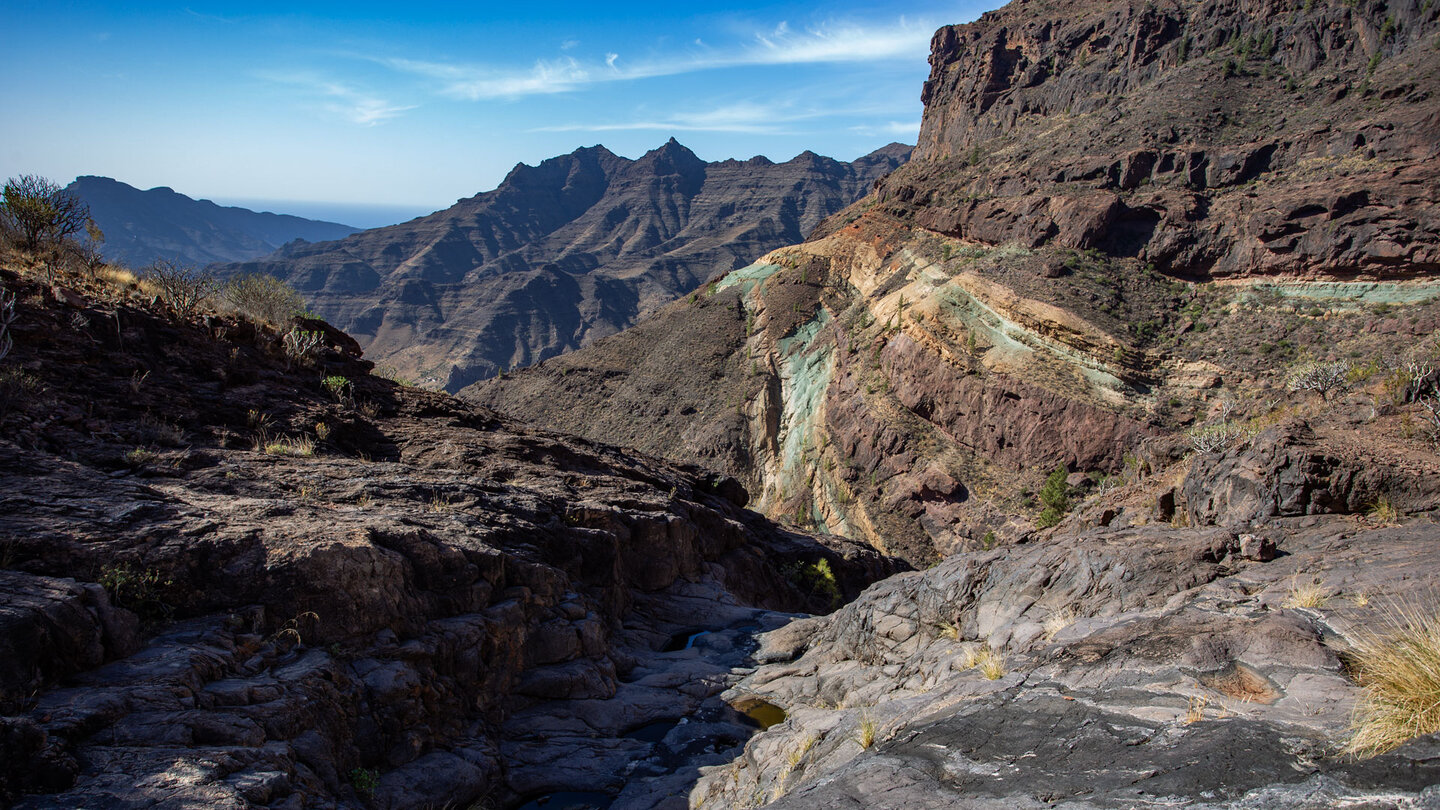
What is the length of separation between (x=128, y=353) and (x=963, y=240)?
39.4 m

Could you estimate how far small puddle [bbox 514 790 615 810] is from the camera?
8.87m

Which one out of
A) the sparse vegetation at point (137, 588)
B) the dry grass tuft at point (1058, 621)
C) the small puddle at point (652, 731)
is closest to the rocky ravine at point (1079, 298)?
the dry grass tuft at point (1058, 621)

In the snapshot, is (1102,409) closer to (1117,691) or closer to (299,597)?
(1117,691)

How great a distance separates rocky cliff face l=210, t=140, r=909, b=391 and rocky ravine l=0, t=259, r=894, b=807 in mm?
81020

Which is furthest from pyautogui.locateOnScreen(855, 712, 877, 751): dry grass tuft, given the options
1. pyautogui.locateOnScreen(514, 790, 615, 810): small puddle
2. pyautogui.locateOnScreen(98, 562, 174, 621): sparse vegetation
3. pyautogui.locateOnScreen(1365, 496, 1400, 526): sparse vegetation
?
pyautogui.locateOnScreen(98, 562, 174, 621): sparse vegetation

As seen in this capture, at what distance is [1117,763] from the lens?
16.5ft

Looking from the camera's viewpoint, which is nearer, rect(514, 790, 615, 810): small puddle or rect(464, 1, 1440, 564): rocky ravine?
rect(514, 790, 615, 810): small puddle

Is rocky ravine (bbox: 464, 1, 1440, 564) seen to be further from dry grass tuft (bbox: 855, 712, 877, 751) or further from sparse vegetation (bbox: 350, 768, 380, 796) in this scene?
sparse vegetation (bbox: 350, 768, 380, 796)

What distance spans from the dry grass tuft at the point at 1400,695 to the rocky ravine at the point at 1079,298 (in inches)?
397

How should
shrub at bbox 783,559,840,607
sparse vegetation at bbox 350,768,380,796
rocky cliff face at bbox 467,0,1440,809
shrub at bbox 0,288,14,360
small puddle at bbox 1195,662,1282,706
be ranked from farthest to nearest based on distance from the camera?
shrub at bbox 783,559,840,607 → shrub at bbox 0,288,14,360 → sparse vegetation at bbox 350,768,380,796 → rocky cliff face at bbox 467,0,1440,809 → small puddle at bbox 1195,662,1282,706

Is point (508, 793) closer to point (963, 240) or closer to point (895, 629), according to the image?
point (895, 629)

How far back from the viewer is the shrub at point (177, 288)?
14.3 m

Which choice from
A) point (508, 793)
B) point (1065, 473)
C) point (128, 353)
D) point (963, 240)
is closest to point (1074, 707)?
point (508, 793)

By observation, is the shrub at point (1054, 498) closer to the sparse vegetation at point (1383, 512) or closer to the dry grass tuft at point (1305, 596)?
the sparse vegetation at point (1383, 512)
